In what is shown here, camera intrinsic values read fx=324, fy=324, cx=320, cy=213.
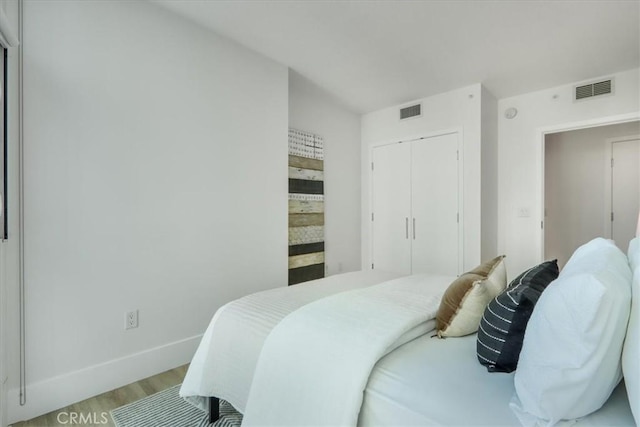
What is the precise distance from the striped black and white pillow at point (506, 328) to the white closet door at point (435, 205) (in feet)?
8.80

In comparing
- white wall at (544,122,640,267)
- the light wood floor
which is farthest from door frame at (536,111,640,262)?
the light wood floor

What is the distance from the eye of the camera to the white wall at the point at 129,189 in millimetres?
1831

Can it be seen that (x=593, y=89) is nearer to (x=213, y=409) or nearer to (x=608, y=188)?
(x=608, y=188)

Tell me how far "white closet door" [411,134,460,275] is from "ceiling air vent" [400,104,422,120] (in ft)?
1.18

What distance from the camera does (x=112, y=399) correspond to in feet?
6.42

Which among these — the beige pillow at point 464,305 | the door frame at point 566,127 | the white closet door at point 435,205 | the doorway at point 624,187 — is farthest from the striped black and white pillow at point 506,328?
the doorway at point 624,187

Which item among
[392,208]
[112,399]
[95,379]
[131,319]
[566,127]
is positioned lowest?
[112,399]

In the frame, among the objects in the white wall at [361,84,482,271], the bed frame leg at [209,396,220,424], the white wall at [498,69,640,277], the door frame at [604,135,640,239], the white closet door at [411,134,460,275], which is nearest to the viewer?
the bed frame leg at [209,396,220,424]

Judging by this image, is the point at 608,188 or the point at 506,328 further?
the point at 608,188

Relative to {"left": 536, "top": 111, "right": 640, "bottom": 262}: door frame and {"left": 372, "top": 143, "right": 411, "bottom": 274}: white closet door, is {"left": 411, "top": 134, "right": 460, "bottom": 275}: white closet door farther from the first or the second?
{"left": 536, "top": 111, "right": 640, "bottom": 262}: door frame

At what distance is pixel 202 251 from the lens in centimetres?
251

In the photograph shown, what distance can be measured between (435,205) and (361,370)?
3070 mm

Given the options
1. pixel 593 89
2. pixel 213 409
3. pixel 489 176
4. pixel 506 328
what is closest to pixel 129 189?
pixel 213 409

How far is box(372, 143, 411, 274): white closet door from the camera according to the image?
409 centimetres
